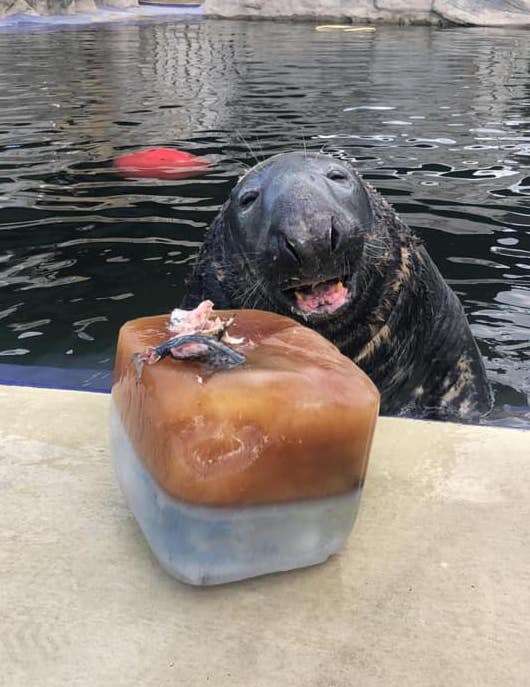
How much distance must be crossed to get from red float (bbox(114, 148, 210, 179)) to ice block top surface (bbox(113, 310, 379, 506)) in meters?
7.73

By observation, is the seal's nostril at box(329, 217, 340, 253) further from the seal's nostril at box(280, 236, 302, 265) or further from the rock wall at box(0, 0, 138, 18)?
the rock wall at box(0, 0, 138, 18)

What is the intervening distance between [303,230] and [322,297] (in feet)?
1.29

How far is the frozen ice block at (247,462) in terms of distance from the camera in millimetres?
1809

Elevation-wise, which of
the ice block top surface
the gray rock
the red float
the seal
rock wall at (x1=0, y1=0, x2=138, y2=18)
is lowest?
rock wall at (x1=0, y1=0, x2=138, y2=18)

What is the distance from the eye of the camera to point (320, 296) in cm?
346

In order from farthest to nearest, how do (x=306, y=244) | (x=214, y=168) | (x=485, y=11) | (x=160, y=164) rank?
(x=485, y=11) < (x=160, y=164) < (x=214, y=168) < (x=306, y=244)

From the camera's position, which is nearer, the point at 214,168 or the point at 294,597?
the point at 294,597

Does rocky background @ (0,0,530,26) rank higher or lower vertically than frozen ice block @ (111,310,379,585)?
lower

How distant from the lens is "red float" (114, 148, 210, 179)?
9.49 metres

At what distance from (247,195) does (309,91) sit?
12417 mm

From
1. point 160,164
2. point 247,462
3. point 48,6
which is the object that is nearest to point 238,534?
point 247,462

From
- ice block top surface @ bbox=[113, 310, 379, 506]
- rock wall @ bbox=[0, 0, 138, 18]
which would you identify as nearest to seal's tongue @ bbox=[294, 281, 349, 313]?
ice block top surface @ bbox=[113, 310, 379, 506]

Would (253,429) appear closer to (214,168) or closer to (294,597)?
(294,597)

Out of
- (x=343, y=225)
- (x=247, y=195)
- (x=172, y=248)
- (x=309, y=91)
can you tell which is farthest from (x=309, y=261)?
(x=309, y=91)
